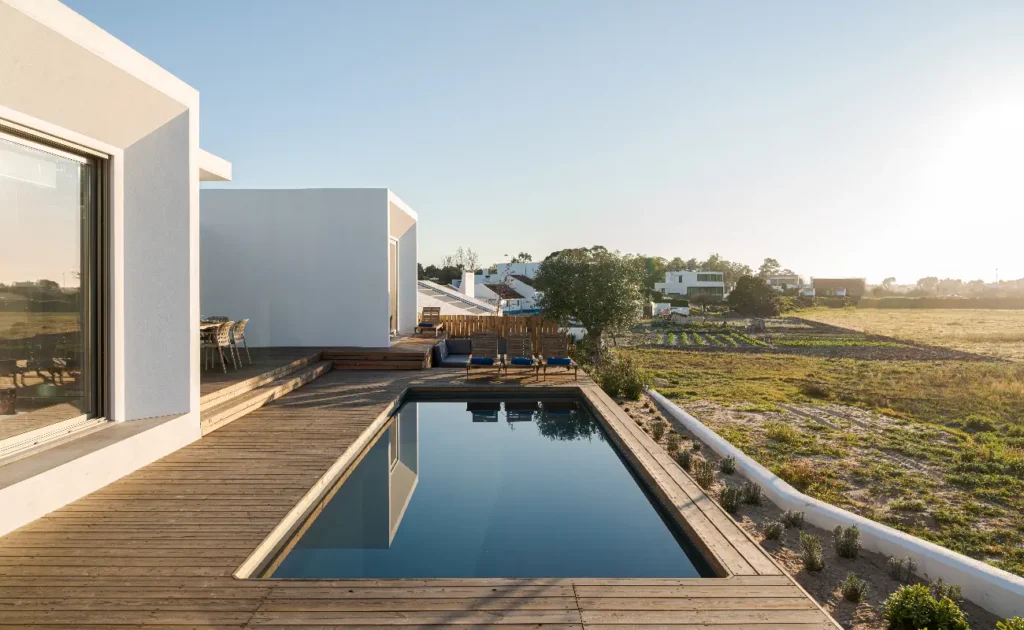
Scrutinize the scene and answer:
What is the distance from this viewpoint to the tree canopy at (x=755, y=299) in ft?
172

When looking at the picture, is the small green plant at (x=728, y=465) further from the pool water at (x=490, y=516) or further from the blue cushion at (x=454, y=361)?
the blue cushion at (x=454, y=361)

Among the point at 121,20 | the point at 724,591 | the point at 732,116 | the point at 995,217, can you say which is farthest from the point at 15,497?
the point at 995,217

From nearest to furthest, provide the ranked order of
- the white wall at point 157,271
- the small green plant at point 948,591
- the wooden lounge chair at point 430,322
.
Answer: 1. the small green plant at point 948,591
2. the white wall at point 157,271
3. the wooden lounge chair at point 430,322

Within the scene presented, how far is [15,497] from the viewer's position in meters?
3.95

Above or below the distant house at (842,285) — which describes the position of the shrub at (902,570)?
below

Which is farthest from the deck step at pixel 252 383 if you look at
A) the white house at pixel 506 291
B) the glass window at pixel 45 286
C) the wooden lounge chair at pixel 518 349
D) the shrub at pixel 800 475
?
the white house at pixel 506 291

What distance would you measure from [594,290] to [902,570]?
1207 cm

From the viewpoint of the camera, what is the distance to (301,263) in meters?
12.2

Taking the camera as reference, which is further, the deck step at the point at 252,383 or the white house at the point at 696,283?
the white house at the point at 696,283

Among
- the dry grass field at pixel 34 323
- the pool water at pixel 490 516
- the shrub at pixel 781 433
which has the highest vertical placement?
the dry grass field at pixel 34 323

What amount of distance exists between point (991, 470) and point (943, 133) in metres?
15.1

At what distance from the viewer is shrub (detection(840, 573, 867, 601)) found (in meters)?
3.58

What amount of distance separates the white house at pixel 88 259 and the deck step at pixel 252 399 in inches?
15.1

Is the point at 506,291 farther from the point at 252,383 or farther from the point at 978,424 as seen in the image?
the point at 252,383
